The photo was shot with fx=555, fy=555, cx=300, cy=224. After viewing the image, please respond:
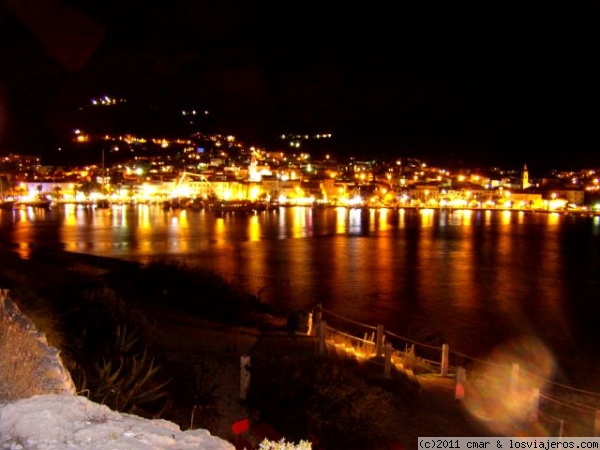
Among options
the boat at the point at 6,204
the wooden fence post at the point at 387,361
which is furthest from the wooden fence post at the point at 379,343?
the boat at the point at 6,204

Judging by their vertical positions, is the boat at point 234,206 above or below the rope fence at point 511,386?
above

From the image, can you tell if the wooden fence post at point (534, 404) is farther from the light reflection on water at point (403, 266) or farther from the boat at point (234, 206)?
the boat at point (234, 206)

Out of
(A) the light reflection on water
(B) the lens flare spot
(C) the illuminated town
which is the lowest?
(A) the light reflection on water

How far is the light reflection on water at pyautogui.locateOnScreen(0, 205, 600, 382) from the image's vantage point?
12.4 meters

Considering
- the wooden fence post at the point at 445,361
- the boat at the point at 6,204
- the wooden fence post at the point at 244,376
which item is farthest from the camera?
the boat at the point at 6,204

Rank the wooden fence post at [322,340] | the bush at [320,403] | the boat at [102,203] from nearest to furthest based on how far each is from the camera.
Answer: the bush at [320,403], the wooden fence post at [322,340], the boat at [102,203]

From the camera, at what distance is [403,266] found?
20.6 m

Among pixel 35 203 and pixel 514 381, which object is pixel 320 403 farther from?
pixel 35 203

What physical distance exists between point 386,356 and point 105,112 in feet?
471

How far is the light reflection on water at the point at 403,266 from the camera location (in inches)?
487

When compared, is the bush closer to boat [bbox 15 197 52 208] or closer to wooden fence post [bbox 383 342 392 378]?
wooden fence post [bbox 383 342 392 378]

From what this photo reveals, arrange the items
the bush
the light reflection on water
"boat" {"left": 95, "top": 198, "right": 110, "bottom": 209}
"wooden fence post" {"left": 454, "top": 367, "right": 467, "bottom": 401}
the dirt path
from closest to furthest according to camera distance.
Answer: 1. the bush
2. the dirt path
3. "wooden fence post" {"left": 454, "top": 367, "right": 467, "bottom": 401}
4. the light reflection on water
5. "boat" {"left": 95, "top": 198, "right": 110, "bottom": 209}

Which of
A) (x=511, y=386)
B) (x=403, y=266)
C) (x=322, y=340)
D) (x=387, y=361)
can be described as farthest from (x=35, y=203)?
(x=511, y=386)

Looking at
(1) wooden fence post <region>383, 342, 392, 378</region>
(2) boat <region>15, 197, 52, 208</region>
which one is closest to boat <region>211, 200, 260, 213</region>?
(2) boat <region>15, 197, 52, 208</region>
